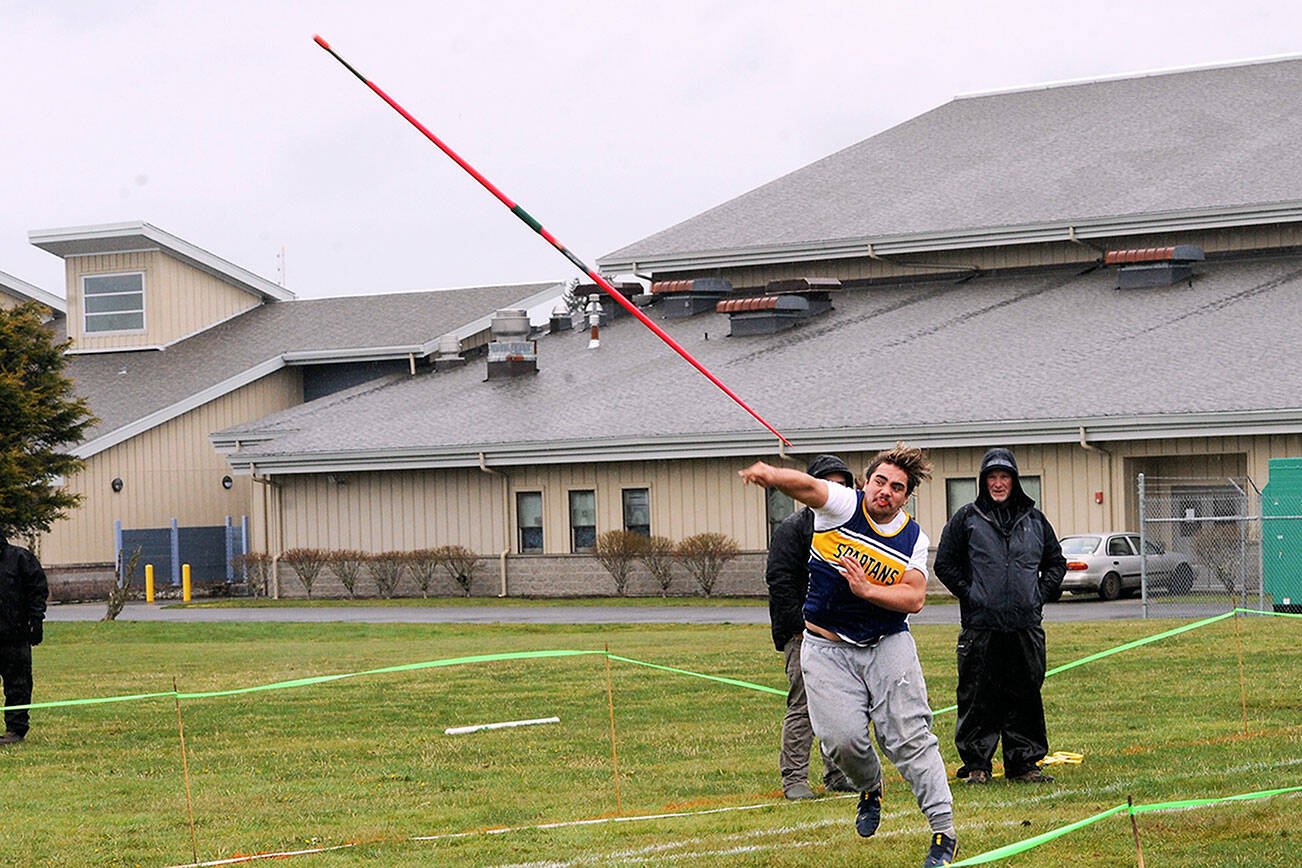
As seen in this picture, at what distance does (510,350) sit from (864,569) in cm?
3825

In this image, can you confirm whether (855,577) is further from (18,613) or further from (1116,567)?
(1116,567)

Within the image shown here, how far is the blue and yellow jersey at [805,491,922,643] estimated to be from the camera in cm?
985

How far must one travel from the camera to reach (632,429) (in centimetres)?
3994

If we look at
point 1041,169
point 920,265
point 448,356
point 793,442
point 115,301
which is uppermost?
point 1041,169

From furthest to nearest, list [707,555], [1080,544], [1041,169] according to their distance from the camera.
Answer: [1041,169], [707,555], [1080,544]

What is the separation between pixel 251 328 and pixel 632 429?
747 inches

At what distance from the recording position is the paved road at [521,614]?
31.4 m

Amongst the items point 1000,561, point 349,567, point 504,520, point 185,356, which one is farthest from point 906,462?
point 185,356

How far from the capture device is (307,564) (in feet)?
143

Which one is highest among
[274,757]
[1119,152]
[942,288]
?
[1119,152]

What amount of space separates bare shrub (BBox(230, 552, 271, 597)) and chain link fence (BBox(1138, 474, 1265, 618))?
64.1 ft

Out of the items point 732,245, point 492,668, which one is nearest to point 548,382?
point 732,245

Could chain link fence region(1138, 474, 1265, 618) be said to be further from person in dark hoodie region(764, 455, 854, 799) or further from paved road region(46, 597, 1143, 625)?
person in dark hoodie region(764, 455, 854, 799)

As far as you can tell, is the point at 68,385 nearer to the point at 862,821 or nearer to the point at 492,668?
the point at 492,668
